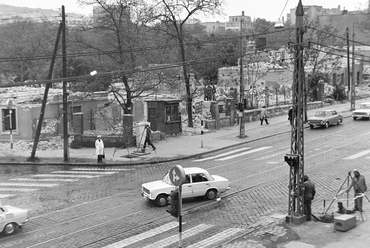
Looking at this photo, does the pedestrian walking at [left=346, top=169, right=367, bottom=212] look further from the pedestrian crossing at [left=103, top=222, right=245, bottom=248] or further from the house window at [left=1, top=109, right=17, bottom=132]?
the house window at [left=1, top=109, right=17, bottom=132]

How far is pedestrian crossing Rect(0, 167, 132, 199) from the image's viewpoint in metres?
21.5

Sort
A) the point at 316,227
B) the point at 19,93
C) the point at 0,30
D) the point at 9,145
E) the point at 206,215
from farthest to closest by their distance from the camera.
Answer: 1. the point at 0,30
2. the point at 19,93
3. the point at 9,145
4. the point at 206,215
5. the point at 316,227

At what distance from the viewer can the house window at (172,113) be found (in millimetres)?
36156

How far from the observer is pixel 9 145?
34.1m

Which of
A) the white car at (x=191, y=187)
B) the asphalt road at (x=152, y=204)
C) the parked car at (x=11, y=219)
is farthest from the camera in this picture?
the white car at (x=191, y=187)

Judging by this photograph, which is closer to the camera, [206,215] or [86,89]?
[206,215]

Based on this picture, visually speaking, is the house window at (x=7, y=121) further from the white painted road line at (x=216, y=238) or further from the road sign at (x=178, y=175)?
the road sign at (x=178, y=175)

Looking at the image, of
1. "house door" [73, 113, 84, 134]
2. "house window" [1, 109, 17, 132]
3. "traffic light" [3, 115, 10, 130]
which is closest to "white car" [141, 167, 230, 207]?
"house door" [73, 113, 84, 134]

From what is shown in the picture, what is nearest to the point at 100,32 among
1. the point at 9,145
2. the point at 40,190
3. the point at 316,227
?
the point at 9,145

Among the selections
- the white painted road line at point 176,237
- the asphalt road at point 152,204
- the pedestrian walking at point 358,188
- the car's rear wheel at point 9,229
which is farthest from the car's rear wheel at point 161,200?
the pedestrian walking at point 358,188

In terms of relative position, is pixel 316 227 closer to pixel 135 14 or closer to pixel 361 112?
pixel 135 14

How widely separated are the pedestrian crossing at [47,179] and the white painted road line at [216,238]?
32.8 ft

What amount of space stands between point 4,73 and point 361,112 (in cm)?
5021

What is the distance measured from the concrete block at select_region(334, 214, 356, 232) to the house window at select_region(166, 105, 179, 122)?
→ 74.4 ft
